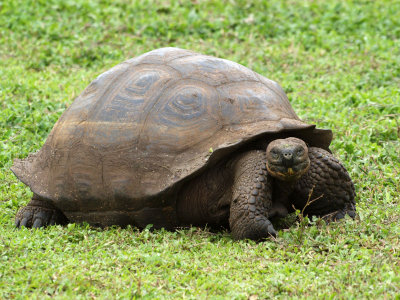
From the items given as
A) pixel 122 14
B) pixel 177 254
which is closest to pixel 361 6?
pixel 122 14

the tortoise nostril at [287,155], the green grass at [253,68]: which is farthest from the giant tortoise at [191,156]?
the green grass at [253,68]

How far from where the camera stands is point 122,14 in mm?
10008

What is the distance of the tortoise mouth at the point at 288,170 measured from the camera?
4270mm

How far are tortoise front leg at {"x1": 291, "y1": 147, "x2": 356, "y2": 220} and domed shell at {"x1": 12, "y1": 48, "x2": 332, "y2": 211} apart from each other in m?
0.26

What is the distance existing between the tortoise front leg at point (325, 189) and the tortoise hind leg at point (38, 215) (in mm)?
1925

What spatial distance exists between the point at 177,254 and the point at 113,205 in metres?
0.86

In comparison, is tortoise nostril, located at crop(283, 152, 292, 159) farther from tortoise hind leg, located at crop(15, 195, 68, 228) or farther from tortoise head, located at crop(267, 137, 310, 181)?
tortoise hind leg, located at crop(15, 195, 68, 228)

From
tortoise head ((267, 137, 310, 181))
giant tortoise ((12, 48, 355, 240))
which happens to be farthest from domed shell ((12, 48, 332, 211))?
tortoise head ((267, 137, 310, 181))

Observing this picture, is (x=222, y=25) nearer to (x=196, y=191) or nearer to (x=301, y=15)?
(x=301, y=15)

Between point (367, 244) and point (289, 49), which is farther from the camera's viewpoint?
point (289, 49)

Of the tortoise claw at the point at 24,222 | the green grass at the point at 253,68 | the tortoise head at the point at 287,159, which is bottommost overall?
the tortoise claw at the point at 24,222

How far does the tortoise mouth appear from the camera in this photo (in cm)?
427

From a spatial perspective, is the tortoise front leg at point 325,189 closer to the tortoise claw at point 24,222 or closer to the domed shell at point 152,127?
the domed shell at point 152,127

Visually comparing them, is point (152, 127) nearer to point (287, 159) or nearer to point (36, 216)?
point (287, 159)
